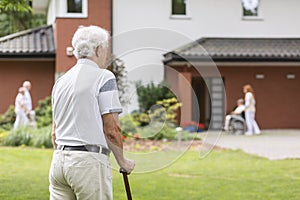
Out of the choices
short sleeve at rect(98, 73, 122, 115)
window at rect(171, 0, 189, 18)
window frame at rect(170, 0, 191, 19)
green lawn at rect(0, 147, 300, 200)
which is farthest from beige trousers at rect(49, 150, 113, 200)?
window at rect(171, 0, 189, 18)

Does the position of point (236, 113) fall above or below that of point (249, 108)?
below

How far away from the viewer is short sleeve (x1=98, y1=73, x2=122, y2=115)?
399 cm

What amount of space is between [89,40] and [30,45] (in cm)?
1850

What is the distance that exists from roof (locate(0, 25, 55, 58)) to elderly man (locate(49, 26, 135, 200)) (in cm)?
1756

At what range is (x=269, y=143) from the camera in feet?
54.4

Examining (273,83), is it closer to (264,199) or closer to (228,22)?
(228,22)

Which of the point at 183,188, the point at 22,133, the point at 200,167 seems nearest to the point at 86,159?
the point at 183,188

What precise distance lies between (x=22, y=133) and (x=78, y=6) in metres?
6.49

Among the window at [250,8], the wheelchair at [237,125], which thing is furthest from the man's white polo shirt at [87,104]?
the window at [250,8]

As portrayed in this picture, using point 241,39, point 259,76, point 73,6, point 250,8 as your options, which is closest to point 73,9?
point 73,6

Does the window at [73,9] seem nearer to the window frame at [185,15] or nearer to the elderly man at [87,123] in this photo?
the window frame at [185,15]

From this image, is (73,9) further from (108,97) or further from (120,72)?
(108,97)

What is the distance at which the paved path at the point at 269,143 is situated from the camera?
46.1ft

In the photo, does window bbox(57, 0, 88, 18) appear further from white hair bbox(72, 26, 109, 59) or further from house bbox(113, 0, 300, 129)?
→ white hair bbox(72, 26, 109, 59)
